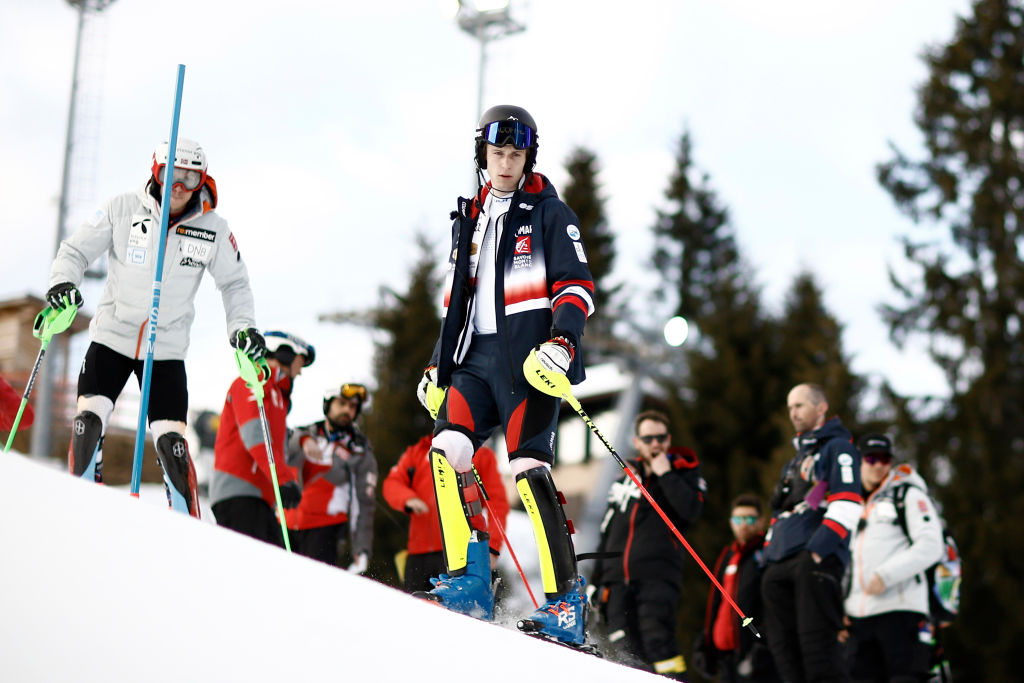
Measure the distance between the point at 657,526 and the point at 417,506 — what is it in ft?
5.19

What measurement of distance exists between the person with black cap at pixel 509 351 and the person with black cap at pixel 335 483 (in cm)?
332

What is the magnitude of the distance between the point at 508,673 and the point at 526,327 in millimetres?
1565

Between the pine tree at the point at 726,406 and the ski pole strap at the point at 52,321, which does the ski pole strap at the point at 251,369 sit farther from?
the pine tree at the point at 726,406

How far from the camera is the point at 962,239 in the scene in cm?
2036

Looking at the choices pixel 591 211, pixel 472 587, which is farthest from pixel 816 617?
pixel 591 211

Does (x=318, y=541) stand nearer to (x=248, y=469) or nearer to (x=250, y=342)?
(x=248, y=469)

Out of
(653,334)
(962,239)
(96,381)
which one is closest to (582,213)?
(653,334)

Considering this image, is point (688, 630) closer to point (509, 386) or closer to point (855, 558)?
point (855, 558)

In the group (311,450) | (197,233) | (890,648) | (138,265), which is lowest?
(890,648)

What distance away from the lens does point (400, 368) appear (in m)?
18.5

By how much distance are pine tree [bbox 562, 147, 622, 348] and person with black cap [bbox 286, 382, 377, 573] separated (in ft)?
71.0

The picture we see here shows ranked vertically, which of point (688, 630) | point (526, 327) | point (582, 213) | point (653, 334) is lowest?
point (688, 630)

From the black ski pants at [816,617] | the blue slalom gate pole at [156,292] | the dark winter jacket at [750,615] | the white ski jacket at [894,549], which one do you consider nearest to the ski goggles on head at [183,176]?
the blue slalom gate pole at [156,292]

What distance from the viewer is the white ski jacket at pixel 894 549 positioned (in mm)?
6383
